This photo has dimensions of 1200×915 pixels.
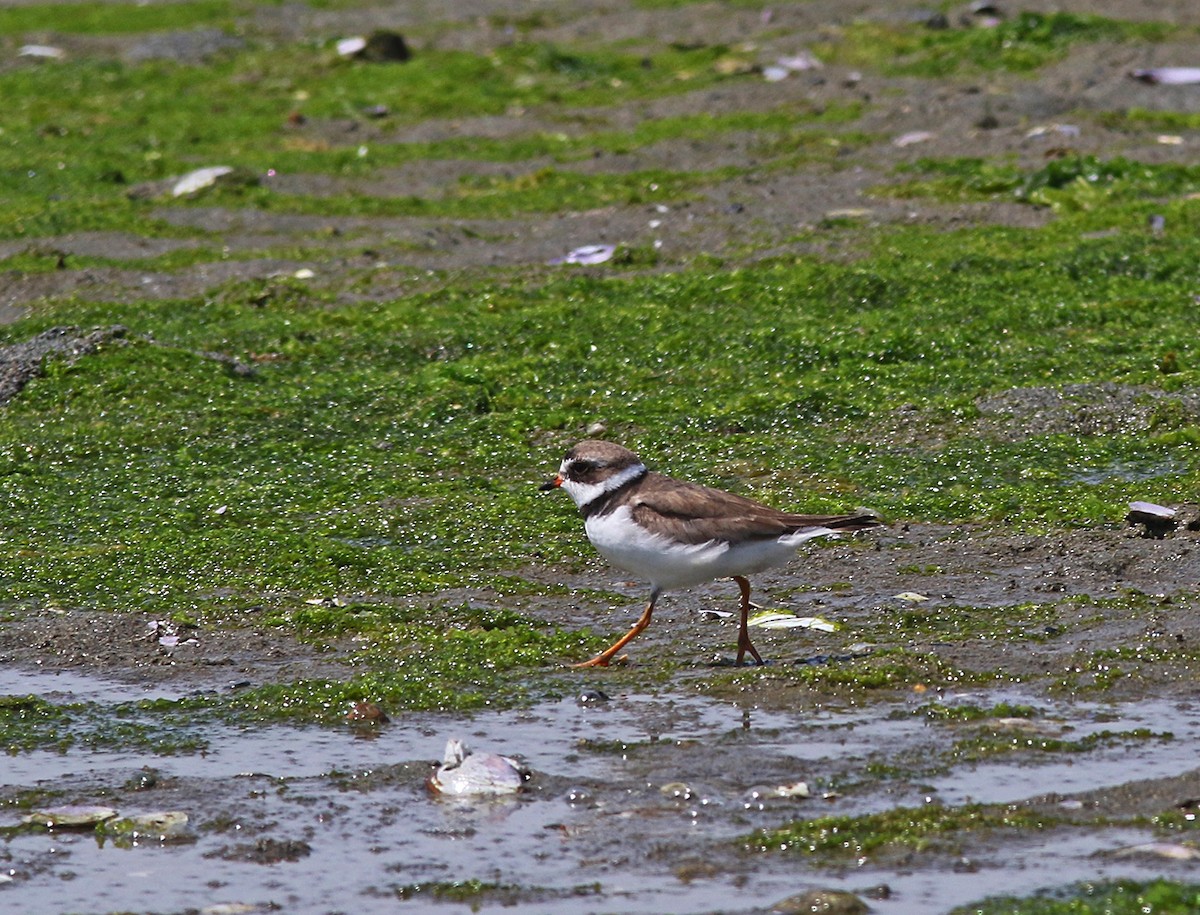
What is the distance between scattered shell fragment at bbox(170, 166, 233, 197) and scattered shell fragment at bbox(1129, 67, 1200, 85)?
24.5 ft

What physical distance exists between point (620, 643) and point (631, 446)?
2.44 m

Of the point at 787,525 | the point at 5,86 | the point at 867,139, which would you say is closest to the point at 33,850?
the point at 787,525

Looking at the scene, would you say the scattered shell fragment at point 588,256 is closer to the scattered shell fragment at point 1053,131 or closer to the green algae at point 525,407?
the green algae at point 525,407

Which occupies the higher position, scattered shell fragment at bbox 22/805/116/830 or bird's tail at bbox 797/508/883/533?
scattered shell fragment at bbox 22/805/116/830

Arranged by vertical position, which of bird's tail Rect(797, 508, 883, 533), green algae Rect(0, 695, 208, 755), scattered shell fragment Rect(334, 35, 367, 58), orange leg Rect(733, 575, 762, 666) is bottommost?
scattered shell fragment Rect(334, 35, 367, 58)

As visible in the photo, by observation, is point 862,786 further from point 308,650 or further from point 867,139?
point 867,139

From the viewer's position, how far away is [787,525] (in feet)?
21.6

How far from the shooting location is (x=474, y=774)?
536 cm

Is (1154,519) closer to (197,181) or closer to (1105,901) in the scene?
(1105,901)

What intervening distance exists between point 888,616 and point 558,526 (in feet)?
5.62

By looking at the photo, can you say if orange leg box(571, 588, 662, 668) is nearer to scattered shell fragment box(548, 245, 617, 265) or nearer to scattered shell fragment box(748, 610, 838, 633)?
scattered shell fragment box(748, 610, 838, 633)

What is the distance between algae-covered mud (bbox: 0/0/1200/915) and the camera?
16.7 ft

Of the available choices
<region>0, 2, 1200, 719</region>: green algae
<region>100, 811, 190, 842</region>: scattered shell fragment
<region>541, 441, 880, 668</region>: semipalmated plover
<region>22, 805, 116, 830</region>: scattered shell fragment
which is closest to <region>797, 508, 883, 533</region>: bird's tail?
<region>541, 441, 880, 668</region>: semipalmated plover

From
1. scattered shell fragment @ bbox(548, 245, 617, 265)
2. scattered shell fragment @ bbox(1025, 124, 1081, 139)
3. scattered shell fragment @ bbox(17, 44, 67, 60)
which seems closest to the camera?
scattered shell fragment @ bbox(548, 245, 617, 265)
